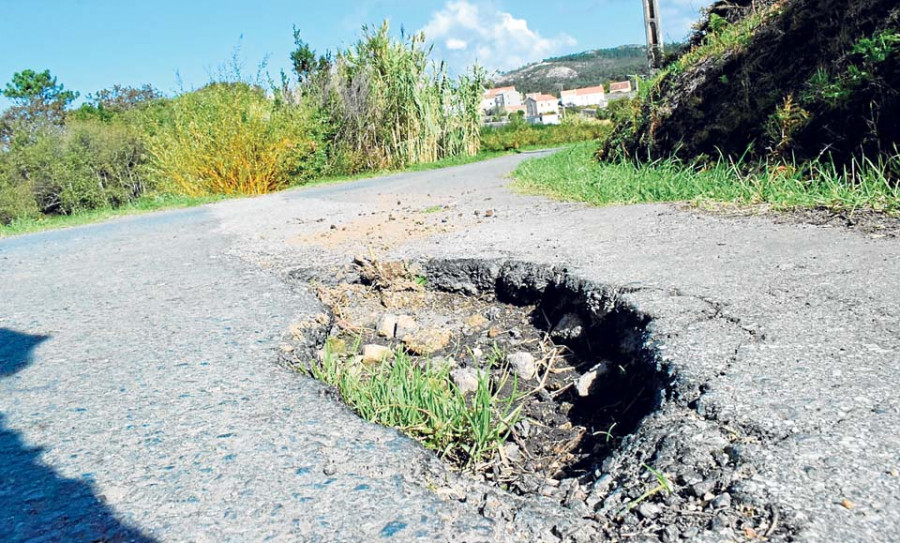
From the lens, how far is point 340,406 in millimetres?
1707

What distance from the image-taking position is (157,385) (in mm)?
1911

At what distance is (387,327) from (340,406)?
106cm

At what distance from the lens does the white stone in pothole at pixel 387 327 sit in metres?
2.74

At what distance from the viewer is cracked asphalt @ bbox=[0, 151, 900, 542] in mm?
1177

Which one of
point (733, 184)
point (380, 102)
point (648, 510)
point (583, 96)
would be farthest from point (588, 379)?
point (583, 96)

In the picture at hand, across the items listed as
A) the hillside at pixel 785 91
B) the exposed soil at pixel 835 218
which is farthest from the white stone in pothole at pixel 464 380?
the hillside at pixel 785 91

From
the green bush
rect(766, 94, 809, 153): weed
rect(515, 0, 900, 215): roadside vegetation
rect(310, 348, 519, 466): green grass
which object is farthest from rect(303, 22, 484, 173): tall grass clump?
the green bush

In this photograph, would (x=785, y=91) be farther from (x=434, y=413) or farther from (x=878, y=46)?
(x=434, y=413)

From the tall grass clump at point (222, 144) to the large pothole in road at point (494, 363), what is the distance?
333 inches

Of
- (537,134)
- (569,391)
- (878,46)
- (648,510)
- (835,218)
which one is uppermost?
(537,134)

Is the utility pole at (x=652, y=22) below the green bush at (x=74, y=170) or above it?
below

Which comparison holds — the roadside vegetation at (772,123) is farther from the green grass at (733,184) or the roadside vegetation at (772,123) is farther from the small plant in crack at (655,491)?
the small plant in crack at (655,491)

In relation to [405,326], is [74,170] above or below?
above

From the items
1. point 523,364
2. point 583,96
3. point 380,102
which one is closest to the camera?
point 523,364
